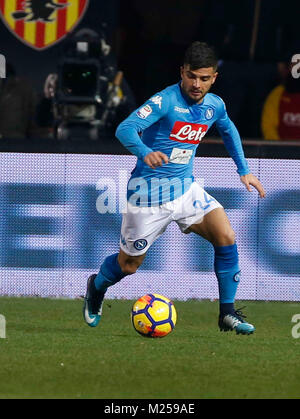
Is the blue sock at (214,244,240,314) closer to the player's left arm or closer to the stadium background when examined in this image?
the player's left arm

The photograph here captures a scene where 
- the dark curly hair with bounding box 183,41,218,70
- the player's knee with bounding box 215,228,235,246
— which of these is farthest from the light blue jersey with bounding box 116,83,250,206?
the player's knee with bounding box 215,228,235,246

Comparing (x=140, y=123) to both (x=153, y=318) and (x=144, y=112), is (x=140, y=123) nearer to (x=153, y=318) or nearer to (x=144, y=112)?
(x=144, y=112)

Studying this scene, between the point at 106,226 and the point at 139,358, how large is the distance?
3.00 m

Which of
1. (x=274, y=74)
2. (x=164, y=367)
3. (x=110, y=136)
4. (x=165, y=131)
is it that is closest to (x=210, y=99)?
(x=165, y=131)

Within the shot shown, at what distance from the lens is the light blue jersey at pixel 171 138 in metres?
8.13

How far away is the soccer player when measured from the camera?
8.12 m

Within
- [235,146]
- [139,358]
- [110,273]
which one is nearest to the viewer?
[139,358]

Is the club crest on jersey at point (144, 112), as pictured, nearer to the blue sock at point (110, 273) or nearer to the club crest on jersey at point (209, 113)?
the club crest on jersey at point (209, 113)

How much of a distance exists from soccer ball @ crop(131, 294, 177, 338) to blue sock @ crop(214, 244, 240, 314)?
0.45m

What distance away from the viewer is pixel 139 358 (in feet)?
24.2

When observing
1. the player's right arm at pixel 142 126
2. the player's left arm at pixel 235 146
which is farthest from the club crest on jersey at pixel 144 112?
the player's left arm at pixel 235 146

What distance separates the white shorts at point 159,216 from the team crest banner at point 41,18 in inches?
241

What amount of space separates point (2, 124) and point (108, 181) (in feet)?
6.79

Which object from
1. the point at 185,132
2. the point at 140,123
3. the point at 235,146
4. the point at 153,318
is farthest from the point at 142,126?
the point at 153,318
